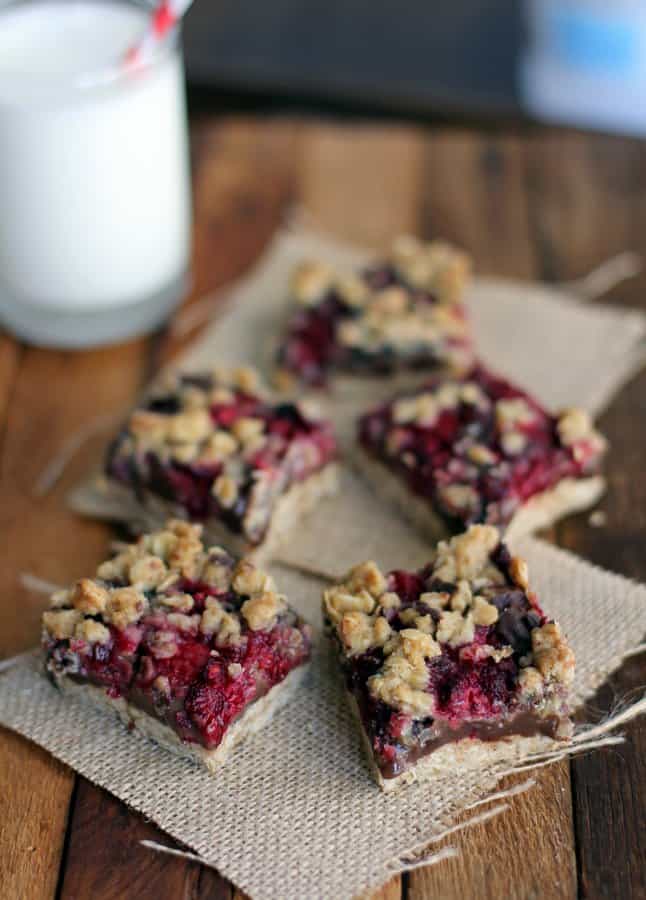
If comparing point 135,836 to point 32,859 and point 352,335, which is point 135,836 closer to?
point 32,859

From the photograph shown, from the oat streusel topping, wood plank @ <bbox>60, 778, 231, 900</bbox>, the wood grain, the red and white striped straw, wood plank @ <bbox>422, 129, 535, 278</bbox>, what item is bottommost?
wood plank @ <bbox>60, 778, 231, 900</bbox>

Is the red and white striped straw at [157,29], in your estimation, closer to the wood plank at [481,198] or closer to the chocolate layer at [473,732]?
the wood plank at [481,198]

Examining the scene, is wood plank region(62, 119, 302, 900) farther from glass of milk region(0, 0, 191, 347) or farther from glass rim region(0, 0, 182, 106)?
glass rim region(0, 0, 182, 106)

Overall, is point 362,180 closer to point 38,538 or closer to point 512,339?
point 512,339

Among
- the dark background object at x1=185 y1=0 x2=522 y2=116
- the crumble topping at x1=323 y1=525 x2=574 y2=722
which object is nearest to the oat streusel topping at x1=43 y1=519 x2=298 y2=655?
the crumble topping at x1=323 y1=525 x2=574 y2=722

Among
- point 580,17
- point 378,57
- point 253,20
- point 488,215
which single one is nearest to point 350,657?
point 488,215

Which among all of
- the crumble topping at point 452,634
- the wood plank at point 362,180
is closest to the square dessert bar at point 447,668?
the crumble topping at point 452,634

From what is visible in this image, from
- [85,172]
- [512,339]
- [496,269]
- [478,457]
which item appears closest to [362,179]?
[496,269]
